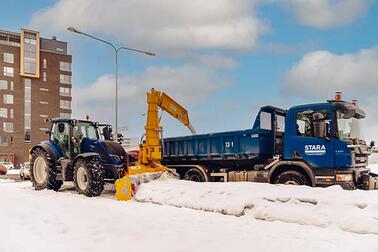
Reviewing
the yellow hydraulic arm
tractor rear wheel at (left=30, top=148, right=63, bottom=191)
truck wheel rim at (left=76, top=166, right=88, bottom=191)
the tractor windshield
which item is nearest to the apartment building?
tractor rear wheel at (left=30, top=148, right=63, bottom=191)

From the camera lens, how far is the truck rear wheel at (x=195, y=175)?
53.7 ft

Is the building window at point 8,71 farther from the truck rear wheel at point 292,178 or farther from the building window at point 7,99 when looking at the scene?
the truck rear wheel at point 292,178

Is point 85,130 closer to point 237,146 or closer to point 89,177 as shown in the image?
point 89,177

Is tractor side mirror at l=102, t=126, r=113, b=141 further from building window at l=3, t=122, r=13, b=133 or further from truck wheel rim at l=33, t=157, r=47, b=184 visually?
building window at l=3, t=122, r=13, b=133

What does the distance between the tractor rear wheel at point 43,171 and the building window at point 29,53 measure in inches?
2899

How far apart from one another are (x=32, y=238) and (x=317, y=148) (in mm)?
8244

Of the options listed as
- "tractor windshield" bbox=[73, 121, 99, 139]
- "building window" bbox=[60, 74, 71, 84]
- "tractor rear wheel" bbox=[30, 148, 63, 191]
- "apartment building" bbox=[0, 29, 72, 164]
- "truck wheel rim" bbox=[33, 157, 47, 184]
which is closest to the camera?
"tractor rear wheel" bbox=[30, 148, 63, 191]

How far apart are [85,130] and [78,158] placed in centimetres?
226

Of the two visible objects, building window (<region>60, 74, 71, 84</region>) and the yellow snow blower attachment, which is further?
building window (<region>60, 74, 71, 84</region>)

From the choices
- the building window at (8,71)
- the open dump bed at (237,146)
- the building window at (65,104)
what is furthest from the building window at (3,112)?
the open dump bed at (237,146)

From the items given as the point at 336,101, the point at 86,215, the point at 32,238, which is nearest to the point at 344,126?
the point at 336,101

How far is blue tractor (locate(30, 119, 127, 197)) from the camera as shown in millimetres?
15469

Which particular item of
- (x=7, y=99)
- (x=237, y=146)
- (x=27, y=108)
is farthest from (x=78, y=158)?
(x=27, y=108)

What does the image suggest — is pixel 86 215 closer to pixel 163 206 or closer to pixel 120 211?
pixel 120 211
